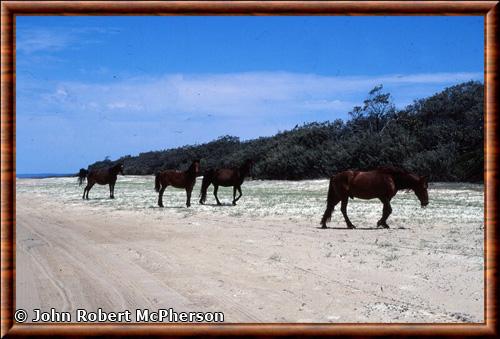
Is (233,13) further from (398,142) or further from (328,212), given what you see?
(398,142)

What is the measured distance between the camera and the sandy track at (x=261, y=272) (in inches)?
276

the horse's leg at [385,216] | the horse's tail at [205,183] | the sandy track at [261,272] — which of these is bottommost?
the sandy track at [261,272]

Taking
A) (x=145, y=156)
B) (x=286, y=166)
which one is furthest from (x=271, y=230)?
(x=145, y=156)

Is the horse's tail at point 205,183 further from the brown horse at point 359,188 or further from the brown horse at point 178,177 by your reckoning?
the brown horse at point 359,188

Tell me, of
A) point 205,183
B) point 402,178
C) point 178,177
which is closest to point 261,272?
point 402,178

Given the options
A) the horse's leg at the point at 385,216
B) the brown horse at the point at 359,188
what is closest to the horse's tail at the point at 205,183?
the brown horse at the point at 359,188

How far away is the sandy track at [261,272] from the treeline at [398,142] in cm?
Answer: 1948

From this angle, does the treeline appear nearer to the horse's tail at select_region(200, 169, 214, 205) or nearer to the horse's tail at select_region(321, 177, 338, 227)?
the horse's tail at select_region(200, 169, 214, 205)

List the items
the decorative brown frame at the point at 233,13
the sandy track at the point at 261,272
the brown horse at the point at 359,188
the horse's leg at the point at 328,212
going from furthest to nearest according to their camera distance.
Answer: the brown horse at the point at 359,188 → the horse's leg at the point at 328,212 → the sandy track at the point at 261,272 → the decorative brown frame at the point at 233,13

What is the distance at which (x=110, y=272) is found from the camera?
9039 millimetres

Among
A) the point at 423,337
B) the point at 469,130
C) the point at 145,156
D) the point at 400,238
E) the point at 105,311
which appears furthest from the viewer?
the point at 145,156
